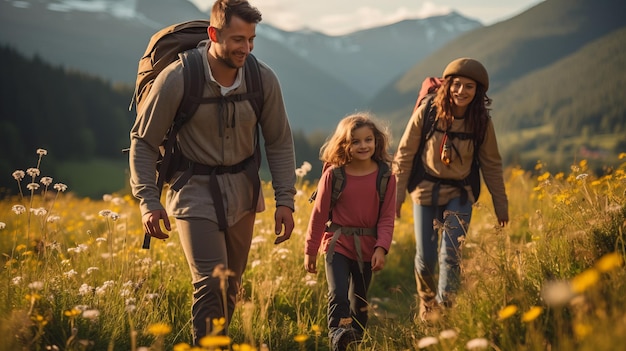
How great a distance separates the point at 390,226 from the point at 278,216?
0.85 meters

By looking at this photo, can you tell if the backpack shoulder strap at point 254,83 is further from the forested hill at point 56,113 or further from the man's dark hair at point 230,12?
the forested hill at point 56,113

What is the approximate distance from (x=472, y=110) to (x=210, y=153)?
2.44 meters

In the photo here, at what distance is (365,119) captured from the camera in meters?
4.77

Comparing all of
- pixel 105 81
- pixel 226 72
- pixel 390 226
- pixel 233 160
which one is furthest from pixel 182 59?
pixel 105 81

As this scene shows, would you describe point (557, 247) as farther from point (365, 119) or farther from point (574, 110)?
point (574, 110)

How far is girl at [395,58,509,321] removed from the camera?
5227 millimetres

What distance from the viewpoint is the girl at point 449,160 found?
5227 mm

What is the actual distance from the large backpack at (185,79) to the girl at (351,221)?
27.3 inches

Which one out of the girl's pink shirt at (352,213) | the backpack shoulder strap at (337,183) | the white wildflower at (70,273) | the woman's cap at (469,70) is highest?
the woman's cap at (469,70)

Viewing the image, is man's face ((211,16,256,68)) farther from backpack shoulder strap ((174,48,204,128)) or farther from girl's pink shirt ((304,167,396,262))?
girl's pink shirt ((304,167,396,262))

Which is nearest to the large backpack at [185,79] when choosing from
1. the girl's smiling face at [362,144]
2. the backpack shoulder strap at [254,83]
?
the backpack shoulder strap at [254,83]

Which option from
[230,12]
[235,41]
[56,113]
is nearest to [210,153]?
[235,41]

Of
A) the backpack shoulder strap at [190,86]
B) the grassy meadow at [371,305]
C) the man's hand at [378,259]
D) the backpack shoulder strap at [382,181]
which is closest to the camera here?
the grassy meadow at [371,305]

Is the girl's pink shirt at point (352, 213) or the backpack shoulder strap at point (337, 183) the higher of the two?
the backpack shoulder strap at point (337, 183)
